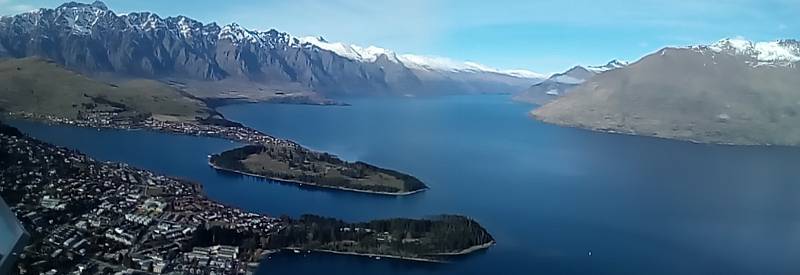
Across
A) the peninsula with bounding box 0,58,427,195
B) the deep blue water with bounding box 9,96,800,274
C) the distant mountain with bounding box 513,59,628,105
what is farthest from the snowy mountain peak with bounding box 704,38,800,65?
the peninsula with bounding box 0,58,427,195

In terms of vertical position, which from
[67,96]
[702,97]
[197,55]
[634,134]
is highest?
[197,55]

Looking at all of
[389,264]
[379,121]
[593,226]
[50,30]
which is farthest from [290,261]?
[50,30]

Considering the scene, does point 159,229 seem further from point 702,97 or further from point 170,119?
point 702,97

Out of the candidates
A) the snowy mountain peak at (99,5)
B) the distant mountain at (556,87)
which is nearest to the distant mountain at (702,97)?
the distant mountain at (556,87)

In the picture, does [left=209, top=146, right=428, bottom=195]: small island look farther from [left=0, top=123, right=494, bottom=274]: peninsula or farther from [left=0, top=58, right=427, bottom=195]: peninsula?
[left=0, top=123, right=494, bottom=274]: peninsula

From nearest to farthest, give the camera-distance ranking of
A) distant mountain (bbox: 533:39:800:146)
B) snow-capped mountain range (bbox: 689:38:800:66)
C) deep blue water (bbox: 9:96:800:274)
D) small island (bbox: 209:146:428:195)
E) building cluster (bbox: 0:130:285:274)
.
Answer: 1. building cluster (bbox: 0:130:285:274)
2. deep blue water (bbox: 9:96:800:274)
3. small island (bbox: 209:146:428:195)
4. distant mountain (bbox: 533:39:800:146)
5. snow-capped mountain range (bbox: 689:38:800:66)

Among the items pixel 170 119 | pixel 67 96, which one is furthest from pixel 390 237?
pixel 67 96
